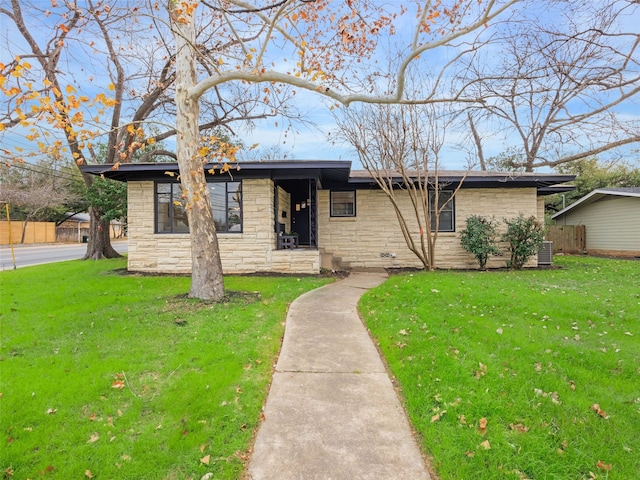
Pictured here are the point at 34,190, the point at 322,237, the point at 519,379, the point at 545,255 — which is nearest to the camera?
the point at 519,379

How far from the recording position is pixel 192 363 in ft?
12.3

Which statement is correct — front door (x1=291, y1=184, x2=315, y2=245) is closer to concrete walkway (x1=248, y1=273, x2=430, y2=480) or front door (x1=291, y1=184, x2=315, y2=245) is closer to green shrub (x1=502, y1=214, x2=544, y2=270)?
green shrub (x1=502, y1=214, x2=544, y2=270)

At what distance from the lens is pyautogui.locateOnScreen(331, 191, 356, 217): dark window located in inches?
476

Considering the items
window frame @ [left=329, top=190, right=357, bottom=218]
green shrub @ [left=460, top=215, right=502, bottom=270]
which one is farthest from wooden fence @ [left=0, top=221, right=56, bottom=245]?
green shrub @ [left=460, top=215, right=502, bottom=270]

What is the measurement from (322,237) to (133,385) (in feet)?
30.0

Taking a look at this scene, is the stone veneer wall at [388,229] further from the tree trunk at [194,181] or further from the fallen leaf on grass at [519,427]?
the fallen leaf on grass at [519,427]

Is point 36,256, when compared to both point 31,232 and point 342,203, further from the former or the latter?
point 31,232

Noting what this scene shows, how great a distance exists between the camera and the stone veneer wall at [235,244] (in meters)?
9.98

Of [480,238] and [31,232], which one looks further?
[31,232]

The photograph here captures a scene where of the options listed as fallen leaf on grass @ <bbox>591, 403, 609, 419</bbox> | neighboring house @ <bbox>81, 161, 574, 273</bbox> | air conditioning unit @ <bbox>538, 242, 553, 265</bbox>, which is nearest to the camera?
fallen leaf on grass @ <bbox>591, 403, 609, 419</bbox>

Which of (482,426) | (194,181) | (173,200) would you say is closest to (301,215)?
(173,200)

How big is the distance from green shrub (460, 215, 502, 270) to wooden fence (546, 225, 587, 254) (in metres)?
9.94

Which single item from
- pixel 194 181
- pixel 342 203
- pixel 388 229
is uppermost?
pixel 342 203

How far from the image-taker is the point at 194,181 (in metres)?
6.30
